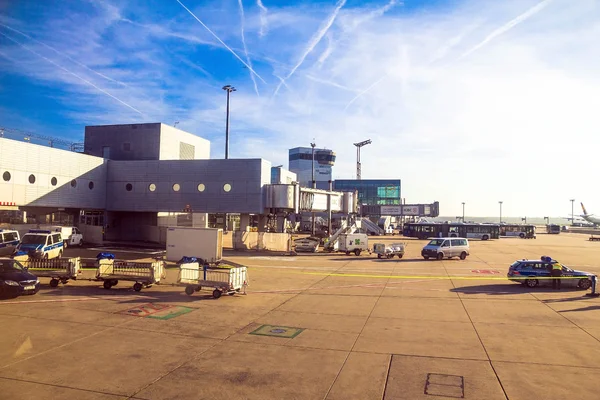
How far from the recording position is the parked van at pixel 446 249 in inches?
1727

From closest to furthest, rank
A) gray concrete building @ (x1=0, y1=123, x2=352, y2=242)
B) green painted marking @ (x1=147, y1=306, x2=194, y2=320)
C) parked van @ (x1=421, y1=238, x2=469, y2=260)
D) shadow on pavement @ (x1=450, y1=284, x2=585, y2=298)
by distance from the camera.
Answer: green painted marking @ (x1=147, y1=306, x2=194, y2=320) < shadow on pavement @ (x1=450, y1=284, x2=585, y2=298) < parked van @ (x1=421, y1=238, x2=469, y2=260) < gray concrete building @ (x1=0, y1=123, x2=352, y2=242)

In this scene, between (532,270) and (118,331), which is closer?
(118,331)

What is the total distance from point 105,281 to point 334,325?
1435 cm

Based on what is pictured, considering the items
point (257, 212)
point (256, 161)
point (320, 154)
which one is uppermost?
point (320, 154)

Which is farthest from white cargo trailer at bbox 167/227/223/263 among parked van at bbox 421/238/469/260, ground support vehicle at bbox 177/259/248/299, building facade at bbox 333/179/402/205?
building facade at bbox 333/179/402/205

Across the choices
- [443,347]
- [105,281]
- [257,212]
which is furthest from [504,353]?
[257,212]

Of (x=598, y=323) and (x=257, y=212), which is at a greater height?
(x=257, y=212)

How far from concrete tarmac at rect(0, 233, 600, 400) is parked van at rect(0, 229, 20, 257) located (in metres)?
11.1

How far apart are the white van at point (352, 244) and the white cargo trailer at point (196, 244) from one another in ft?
57.4

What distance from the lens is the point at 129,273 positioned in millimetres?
25203

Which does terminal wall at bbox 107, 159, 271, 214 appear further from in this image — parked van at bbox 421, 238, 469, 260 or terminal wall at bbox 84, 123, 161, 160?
parked van at bbox 421, 238, 469, 260

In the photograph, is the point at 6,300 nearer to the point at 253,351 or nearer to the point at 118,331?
the point at 118,331

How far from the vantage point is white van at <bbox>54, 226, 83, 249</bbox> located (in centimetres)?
4603

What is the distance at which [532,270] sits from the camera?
2691cm
